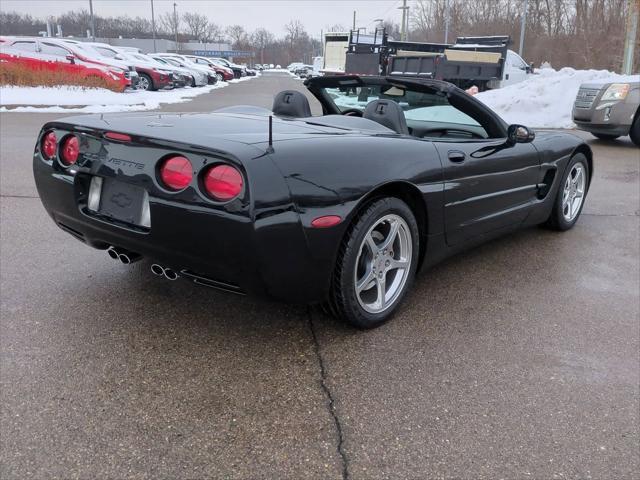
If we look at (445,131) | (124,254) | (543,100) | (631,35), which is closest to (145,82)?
(543,100)

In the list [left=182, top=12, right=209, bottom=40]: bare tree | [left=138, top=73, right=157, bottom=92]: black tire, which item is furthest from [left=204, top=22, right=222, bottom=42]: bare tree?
[left=138, top=73, right=157, bottom=92]: black tire

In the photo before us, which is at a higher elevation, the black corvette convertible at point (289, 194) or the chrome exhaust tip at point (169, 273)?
the black corvette convertible at point (289, 194)

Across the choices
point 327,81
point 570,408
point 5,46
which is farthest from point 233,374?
point 5,46

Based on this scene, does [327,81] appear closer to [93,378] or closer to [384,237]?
[384,237]

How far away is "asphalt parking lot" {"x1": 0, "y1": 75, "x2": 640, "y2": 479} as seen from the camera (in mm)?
1963

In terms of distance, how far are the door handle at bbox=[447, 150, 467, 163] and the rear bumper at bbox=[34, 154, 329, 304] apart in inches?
45.8

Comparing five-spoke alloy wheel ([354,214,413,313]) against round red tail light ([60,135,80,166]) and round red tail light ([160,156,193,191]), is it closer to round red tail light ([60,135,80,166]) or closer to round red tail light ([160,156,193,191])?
round red tail light ([160,156,193,191])

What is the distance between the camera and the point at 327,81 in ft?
13.4

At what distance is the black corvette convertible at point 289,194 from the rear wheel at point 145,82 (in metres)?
20.9

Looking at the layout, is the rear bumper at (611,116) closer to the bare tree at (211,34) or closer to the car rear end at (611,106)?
the car rear end at (611,106)

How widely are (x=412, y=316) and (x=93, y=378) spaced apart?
5.49 ft

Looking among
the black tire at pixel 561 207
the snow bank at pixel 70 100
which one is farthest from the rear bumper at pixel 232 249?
the snow bank at pixel 70 100

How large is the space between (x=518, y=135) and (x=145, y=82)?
72.0 feet

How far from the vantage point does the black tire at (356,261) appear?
8.58 ft
